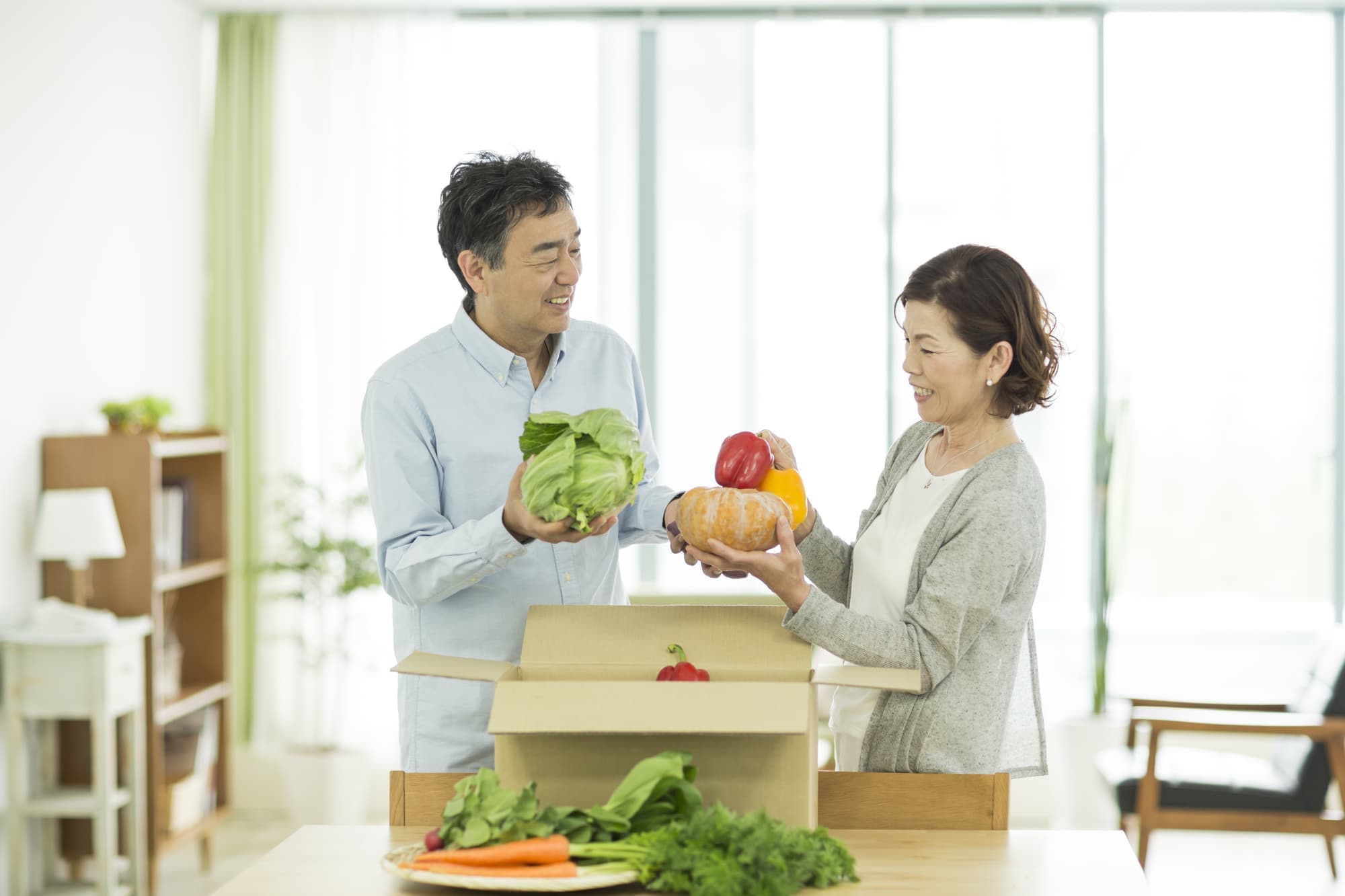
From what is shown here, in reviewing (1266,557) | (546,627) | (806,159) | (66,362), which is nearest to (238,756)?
(66,362)

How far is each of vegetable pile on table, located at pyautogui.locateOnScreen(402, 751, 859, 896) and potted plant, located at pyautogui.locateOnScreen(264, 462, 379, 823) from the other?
9.52 ft

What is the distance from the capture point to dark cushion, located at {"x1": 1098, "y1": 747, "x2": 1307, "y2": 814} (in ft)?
10.7

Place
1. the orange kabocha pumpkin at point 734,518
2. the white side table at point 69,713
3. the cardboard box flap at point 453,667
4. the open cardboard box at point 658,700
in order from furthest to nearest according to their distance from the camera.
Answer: the white side table at point 69,713 → the orange kabocha pumpkin at point 734,518 → the cardboard box flap at point 453,667 → the open cardboard box at point 658,700

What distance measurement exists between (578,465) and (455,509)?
0.40 m

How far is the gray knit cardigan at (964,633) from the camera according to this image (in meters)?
1.54

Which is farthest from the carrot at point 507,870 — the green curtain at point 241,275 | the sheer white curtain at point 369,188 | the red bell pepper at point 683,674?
the green curtain at point 241,275

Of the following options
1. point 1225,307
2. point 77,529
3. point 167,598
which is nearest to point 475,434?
point 77,529

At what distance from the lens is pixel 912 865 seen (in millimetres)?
1396

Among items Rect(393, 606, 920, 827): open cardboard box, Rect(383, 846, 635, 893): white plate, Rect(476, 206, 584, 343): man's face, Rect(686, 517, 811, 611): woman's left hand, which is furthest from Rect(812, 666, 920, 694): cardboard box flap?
Rect(476, 206, 584, 343): man's face

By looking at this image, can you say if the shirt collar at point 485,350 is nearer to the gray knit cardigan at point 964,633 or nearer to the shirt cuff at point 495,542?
the shirt cuff at point 495,542

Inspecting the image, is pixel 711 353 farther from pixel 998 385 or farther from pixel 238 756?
pixel 998 385

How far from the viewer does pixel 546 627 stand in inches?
61.3

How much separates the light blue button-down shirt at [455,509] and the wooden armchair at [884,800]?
256mm

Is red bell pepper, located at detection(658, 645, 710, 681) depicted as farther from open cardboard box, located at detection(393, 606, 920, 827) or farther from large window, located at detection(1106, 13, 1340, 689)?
large window, located at detection(1106, 13, 1340, 689)
